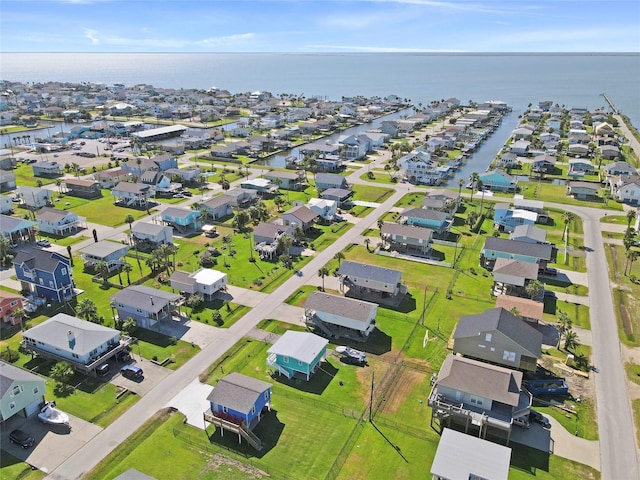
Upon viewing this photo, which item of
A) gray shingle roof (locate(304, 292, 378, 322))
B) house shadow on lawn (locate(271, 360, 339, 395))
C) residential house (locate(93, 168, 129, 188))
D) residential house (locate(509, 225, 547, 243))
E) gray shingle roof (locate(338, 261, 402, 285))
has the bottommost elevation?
house shadow on lawn (locate(271, 360, 339, 395))

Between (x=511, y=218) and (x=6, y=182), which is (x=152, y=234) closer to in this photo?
(x=6, y=182)

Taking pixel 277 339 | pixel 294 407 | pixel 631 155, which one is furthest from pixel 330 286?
pixel 631 155

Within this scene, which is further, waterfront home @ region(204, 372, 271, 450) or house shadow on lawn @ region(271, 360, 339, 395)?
house shadow on lawn @ region(271, 360, 339, 395)

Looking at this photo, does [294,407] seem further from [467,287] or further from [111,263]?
[111,263]

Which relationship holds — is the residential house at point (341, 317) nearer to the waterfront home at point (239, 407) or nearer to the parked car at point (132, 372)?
the waterfront home at point (239, 407)

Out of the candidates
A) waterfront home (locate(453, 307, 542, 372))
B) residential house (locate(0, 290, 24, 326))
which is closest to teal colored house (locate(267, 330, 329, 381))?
waterfront home (locate(453, 307, 542, 372))

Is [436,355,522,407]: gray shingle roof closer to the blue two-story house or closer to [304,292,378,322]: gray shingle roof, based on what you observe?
[304,292,378,322]: gray shingle roof

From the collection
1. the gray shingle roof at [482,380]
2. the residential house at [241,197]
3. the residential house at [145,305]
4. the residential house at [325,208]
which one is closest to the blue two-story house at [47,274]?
the residential house at [145,305]

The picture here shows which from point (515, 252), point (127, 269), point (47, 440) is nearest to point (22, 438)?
A: point (47, 440)
